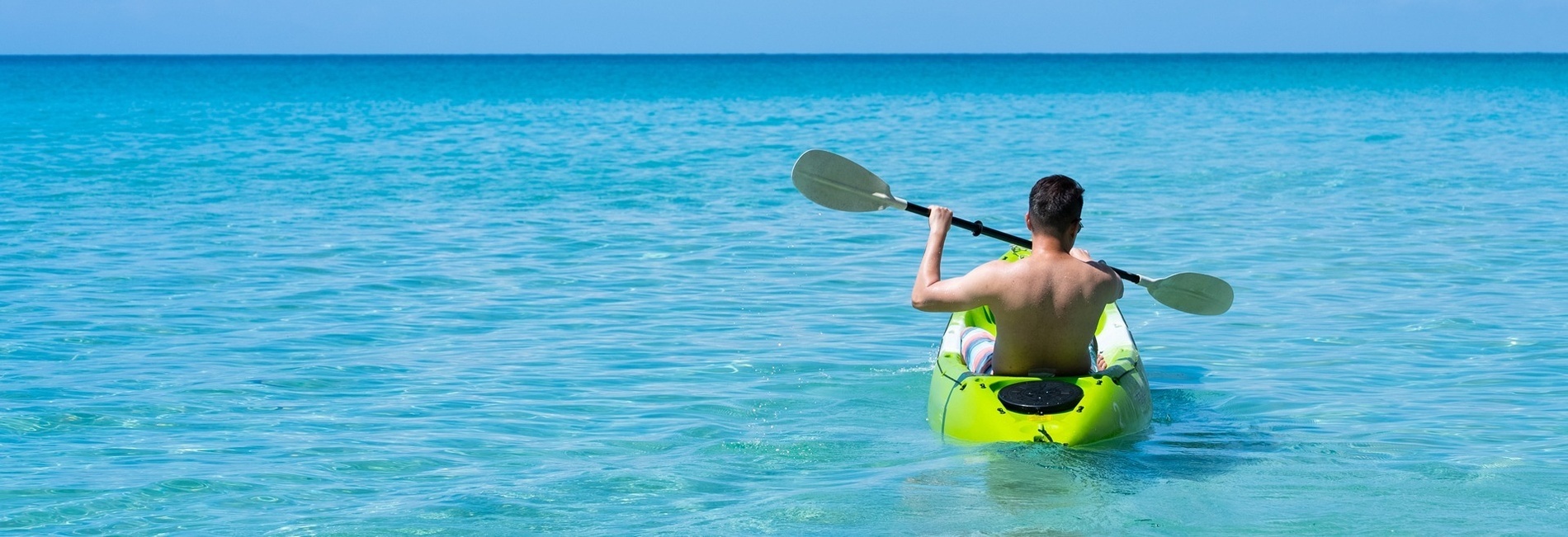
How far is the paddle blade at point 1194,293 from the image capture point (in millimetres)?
6566

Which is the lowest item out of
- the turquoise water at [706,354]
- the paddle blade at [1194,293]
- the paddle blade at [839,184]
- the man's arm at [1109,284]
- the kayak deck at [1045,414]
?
the turquoise water at [706,354]

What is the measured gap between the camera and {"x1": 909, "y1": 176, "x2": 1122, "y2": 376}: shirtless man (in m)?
5.29

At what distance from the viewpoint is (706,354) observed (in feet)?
25.5

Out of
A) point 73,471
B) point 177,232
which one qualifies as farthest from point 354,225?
point 73,471

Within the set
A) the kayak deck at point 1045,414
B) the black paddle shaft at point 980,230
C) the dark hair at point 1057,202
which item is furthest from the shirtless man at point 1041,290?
the black paddle shaft at point 980,230

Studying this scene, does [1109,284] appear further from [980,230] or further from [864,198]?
[864,198]

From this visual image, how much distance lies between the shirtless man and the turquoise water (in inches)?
15.6

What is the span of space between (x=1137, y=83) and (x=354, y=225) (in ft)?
171

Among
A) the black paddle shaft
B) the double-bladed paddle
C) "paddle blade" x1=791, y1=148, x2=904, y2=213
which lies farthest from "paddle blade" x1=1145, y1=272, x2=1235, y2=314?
"paddle blade" x1=791, y1=148, x2=904, y2=213

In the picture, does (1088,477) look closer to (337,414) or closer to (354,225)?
(337,414)

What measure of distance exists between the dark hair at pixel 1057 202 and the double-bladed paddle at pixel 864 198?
2.91 feet

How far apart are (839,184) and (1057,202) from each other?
145 centimetres

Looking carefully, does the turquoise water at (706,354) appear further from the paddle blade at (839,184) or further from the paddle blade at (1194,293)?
the paddle blade at (839,184)

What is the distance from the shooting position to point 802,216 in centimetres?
1398
